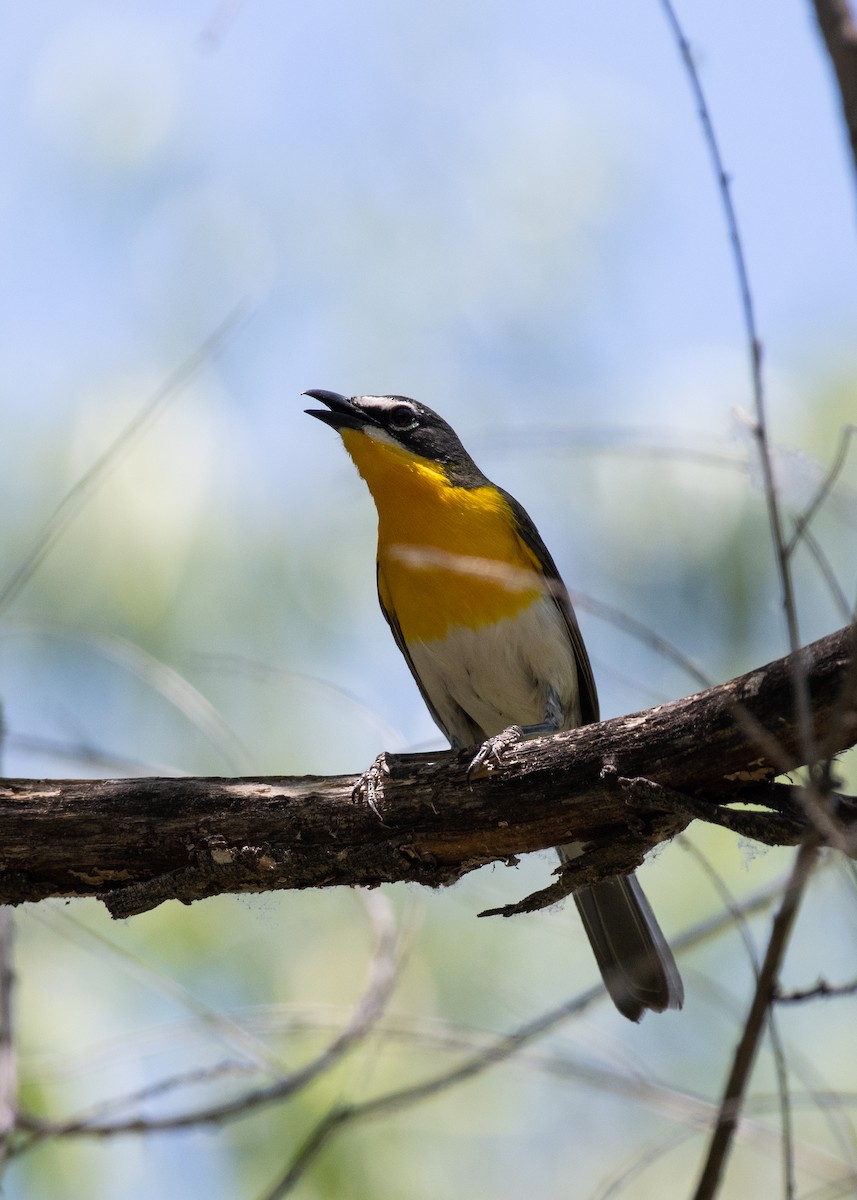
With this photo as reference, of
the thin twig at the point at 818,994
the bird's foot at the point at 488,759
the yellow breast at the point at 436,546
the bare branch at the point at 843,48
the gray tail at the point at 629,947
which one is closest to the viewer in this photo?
the bare branch at the point at 843,48

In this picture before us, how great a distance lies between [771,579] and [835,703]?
13.5 ft

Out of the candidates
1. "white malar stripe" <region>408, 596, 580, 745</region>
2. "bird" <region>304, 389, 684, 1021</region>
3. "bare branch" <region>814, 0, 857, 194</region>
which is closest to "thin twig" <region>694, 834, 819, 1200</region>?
"bird" <region>304, 389, 684, 1021</region>

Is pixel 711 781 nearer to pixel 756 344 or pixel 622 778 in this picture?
pixel 622 778

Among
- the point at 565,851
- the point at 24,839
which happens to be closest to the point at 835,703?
the point at 565,851

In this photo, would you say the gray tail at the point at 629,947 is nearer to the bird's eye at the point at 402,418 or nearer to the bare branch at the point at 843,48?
the bird's eye at the point at 402,418

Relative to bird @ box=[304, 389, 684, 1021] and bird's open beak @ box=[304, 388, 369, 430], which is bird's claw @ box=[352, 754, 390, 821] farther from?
bird's open beak @ box=[304, 388, 369, 430]

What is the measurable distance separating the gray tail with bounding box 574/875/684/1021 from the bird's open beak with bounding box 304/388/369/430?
94.2 inches

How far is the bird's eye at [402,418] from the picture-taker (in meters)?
5.78

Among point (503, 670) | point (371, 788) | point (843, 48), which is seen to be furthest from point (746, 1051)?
point (843, 48)

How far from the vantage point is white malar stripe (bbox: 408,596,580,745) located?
5285 mm

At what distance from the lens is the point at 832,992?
295 centimetres

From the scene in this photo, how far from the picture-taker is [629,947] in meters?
A: 4.63

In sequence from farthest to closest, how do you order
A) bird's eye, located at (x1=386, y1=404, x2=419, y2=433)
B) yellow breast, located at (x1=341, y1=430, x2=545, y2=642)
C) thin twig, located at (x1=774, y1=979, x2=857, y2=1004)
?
bird's eye, located at (x1=386, y1=404, x2=419, y2=433) → yellow breast, located at (x1=341, y1=430, x2=545, y2=642) → thin twig, located at (x1=774, y1=979, x2=857, y2=1004)

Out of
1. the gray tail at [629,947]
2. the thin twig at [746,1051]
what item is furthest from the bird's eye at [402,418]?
the thin twig at [746,1051]
